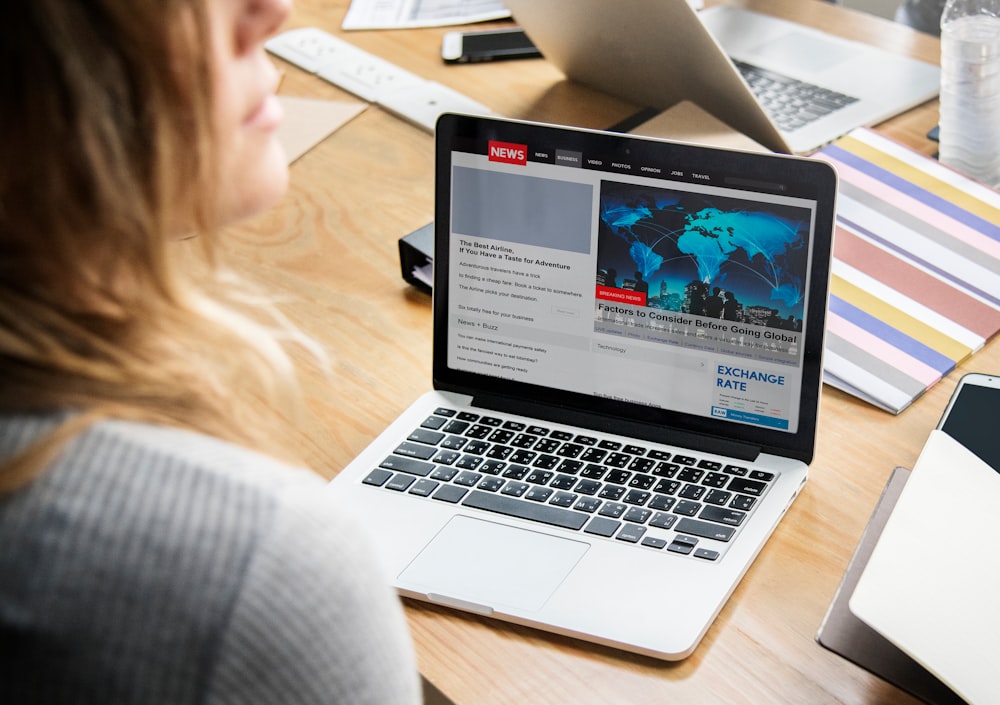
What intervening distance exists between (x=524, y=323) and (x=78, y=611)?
51 centimetres

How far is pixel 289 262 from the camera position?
111 cm

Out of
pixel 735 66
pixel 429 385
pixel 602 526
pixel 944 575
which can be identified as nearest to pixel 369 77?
pixel 735 66

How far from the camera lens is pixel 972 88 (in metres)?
1.11

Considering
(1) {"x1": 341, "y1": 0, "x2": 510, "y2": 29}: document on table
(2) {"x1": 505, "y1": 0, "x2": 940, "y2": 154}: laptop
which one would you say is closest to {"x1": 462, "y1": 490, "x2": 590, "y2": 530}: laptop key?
(2) {"x1": 505, "y1": 0, "x2": 940, "y2": 154}: laptop

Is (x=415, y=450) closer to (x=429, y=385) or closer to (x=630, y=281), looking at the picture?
(x=429, y=385)

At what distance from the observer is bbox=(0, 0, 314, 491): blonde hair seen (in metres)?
0.38

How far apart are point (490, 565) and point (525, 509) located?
2.1 inches

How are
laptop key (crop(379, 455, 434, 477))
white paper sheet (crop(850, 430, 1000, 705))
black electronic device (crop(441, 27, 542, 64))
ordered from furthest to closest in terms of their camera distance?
black electronic device (crop(441, 27, 542, 64)), laptop key (crop(379, 455, 434, 477)), white paper sheet (crop(850, 430, 1000, 705))

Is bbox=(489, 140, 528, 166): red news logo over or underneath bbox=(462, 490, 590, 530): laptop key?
over

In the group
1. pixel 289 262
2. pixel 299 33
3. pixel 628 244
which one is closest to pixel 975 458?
pixel 628 244

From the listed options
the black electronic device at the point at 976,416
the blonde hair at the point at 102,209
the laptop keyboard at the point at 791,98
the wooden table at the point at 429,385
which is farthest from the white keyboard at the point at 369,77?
the blonde hair at the point at 102,209

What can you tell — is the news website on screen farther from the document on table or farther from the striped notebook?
the document on table

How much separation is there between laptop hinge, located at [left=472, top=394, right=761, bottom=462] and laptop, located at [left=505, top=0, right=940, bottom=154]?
43 centimetres

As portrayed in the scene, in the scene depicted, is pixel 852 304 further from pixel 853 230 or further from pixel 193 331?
pixel 193 331
